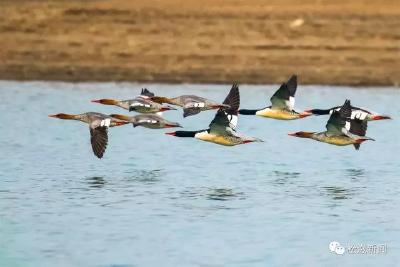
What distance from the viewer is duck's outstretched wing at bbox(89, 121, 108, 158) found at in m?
21.8

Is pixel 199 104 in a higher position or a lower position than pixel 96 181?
higher

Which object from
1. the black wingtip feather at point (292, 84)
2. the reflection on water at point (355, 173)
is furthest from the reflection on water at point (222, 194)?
the reflection on water at point (355, 173)

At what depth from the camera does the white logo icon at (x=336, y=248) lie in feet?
57.3

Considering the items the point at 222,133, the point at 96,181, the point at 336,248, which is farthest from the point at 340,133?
the point at 336,248

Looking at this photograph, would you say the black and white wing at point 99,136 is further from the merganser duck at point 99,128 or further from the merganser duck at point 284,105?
the merganser duck at point 284,105

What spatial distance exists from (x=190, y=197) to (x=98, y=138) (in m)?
2.00

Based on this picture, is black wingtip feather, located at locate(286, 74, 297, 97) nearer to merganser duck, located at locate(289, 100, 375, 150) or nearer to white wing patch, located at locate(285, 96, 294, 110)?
white wing patch, located at locate(285, 96, 294, 110)

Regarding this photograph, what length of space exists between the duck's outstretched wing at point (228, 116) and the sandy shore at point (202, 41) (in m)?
12.5

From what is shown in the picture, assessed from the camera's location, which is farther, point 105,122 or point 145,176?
point 145,176

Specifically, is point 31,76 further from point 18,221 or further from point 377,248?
point 377,248

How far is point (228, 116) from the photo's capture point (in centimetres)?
2242

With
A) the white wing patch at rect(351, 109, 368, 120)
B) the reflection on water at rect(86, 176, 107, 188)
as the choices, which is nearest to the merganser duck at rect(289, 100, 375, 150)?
the white wing patch at rect(351, 109, 368, 120)

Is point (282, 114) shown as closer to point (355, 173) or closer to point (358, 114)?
point (358, 114)

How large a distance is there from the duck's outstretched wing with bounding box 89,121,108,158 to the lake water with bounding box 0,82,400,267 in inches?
23.6
